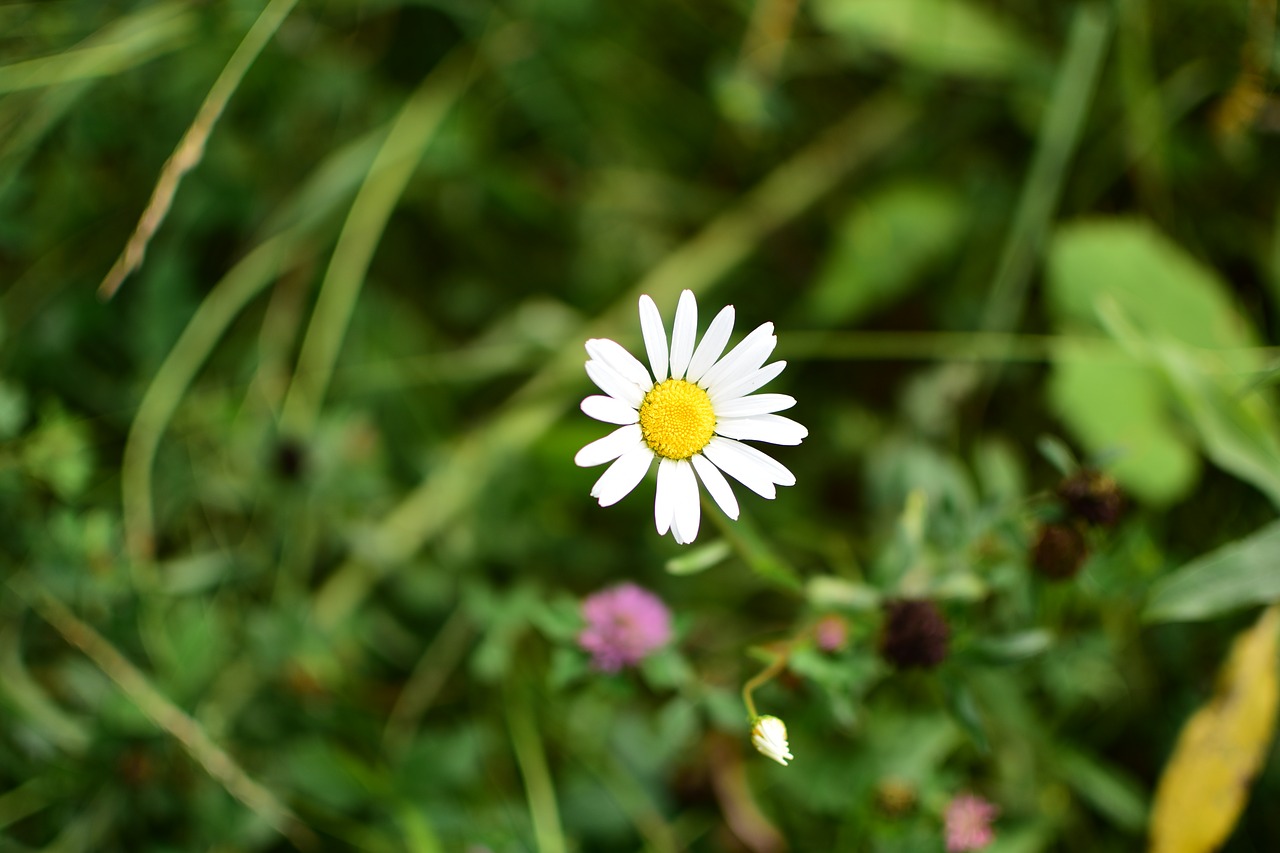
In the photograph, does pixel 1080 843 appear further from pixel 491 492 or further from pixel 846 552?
pixel 491 492

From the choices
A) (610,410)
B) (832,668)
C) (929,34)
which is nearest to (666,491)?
(610,410)

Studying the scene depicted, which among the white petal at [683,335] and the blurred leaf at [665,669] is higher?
the white petal at [683,335]

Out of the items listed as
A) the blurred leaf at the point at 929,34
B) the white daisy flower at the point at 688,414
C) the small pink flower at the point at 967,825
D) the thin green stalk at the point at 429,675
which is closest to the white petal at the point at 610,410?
the white daisy flower at the point at 688,414

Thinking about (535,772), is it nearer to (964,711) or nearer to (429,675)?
(429,675)

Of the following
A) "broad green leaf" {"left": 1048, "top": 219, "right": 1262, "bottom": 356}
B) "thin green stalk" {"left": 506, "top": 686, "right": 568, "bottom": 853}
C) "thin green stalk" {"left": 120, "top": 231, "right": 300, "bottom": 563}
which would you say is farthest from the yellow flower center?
"broad green leaf" {"left": 1048, "top": 219, "right": 1262, "bottom": 356}

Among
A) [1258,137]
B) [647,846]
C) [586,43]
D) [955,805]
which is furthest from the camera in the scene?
[586,43]

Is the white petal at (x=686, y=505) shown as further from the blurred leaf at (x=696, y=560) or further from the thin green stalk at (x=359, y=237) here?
the thin green stalk at (x=359, y=237)

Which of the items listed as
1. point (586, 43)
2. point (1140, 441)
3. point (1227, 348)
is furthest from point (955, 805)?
point (586, 43)
